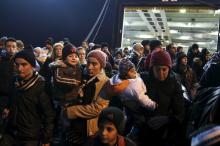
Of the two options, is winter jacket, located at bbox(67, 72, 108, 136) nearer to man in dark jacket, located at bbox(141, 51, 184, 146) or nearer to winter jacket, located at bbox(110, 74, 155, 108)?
winter jacket, located at bbox(110, 74, 155, 108)

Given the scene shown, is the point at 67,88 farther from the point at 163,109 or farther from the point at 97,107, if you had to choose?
the point at 163,109

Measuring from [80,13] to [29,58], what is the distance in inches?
481

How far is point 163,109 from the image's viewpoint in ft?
16.1

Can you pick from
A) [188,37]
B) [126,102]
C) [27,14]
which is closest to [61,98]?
[126,102]

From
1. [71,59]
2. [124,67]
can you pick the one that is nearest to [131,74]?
[124,67]

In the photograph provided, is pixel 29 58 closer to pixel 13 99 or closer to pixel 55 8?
pixel 13 99

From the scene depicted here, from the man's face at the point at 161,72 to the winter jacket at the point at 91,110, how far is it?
2.36ft

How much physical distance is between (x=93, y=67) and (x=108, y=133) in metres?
1.25

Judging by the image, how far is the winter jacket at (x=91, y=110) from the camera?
4.92 metres

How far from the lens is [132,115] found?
5039 mm

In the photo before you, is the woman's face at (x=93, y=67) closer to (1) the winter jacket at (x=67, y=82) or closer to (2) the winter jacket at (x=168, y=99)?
(1) the winter jacket at (x=67, y=82)

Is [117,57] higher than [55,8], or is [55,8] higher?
[55,8]

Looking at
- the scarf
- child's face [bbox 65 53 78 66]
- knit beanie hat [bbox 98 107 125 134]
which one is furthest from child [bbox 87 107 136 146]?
child's face [bbox 65 53 78 66]

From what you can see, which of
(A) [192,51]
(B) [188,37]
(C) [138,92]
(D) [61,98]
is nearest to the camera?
(C) [138,92]
